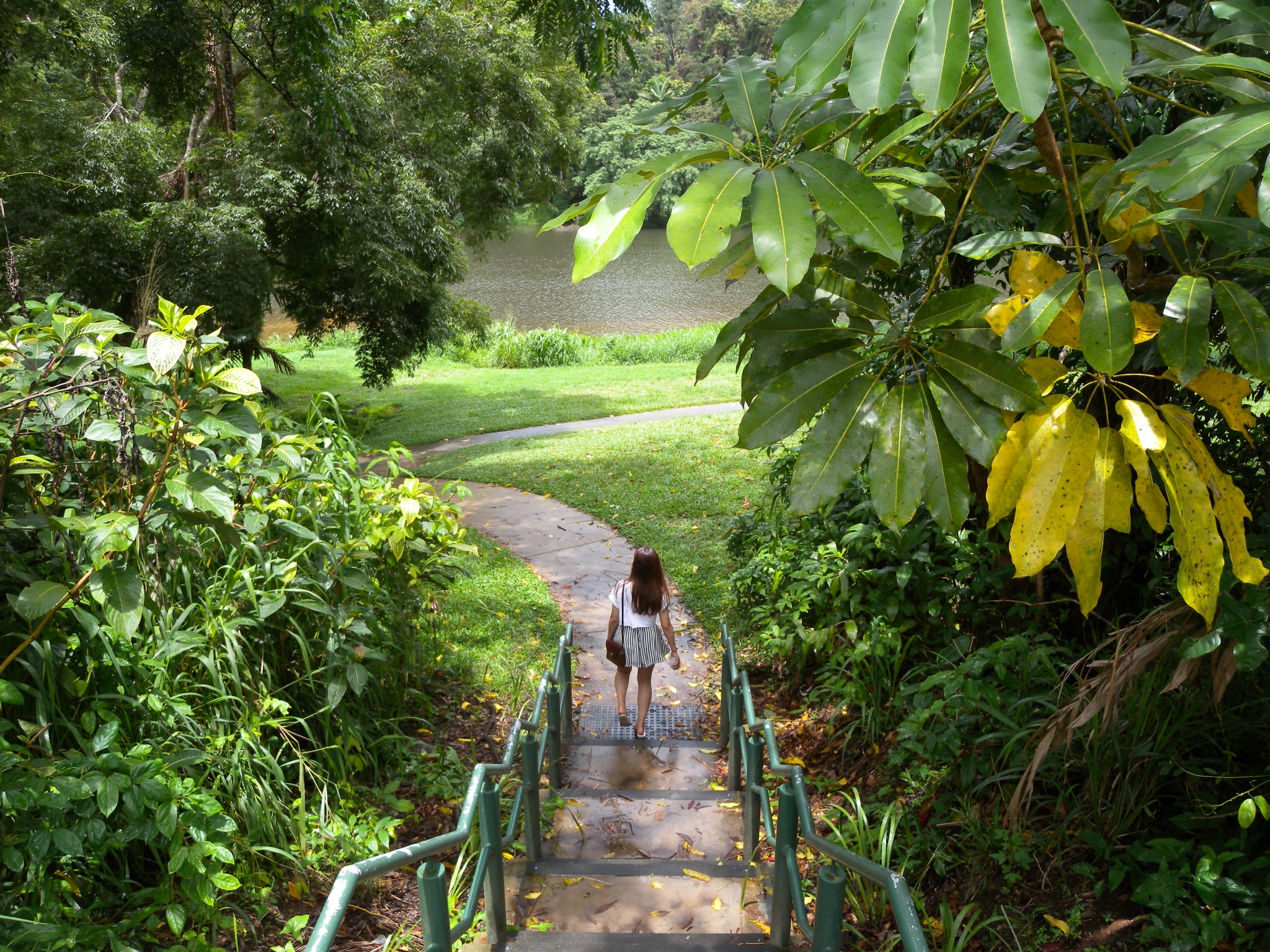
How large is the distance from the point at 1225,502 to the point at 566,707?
138 inches

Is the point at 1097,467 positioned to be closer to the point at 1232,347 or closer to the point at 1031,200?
the point at 1232,347

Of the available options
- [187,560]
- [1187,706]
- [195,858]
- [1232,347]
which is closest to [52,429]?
[187,560]

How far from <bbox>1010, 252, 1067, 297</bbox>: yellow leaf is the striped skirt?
10.2 ft

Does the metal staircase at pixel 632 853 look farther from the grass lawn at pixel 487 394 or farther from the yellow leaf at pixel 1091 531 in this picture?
the grass lawn at pixel 487 394

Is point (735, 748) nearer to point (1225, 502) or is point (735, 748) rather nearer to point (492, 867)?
point (492, 867)

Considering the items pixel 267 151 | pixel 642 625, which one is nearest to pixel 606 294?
pixel 267 151

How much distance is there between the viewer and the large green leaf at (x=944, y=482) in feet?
5.74

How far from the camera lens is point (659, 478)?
9.78m

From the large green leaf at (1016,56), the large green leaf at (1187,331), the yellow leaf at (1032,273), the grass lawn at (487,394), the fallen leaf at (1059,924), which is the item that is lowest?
the fallen leaf at (1059,924)

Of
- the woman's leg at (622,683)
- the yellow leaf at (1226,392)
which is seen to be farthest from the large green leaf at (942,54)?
the woman's leg at (622,683)

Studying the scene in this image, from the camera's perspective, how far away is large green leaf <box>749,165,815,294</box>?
132 cm

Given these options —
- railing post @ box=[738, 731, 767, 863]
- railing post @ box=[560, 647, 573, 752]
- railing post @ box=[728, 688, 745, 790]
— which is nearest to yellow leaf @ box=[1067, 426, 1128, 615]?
railing post @ box=[738, 731, 767, 863]

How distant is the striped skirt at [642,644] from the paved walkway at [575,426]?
7180 mm

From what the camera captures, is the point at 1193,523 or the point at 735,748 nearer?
the point at 1193,523
